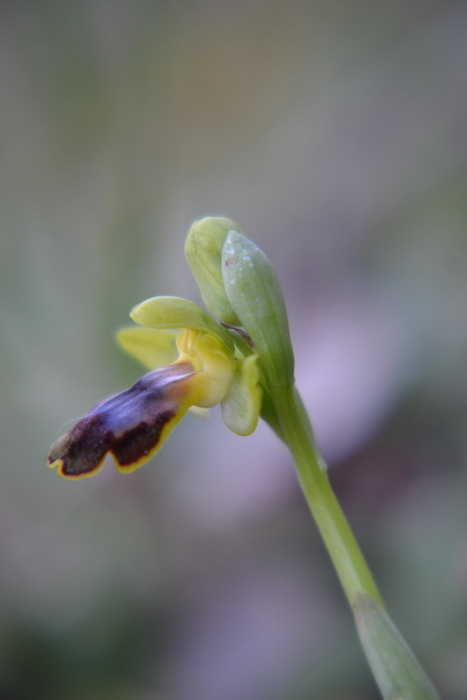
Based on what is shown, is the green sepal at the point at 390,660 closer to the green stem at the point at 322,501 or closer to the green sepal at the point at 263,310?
the green stem at the point at 322,501

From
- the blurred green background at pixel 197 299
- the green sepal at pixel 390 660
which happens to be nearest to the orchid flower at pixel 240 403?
the green sepal at pixel 390 660

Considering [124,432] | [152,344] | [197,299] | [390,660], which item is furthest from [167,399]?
[197,299]

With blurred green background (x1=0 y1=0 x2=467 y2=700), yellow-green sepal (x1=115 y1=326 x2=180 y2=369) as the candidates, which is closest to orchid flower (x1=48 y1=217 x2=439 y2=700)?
yellow-green sepal (x1=115 y1=326 x2=180 y2=369)

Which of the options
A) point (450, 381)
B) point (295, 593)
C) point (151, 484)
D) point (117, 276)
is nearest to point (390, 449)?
point (450, 381)

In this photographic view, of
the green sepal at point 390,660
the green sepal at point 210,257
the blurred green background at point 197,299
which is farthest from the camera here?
the blurred green background at point 197,299

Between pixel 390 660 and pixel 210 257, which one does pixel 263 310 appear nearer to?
pixel 210 257

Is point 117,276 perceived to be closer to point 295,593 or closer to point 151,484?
point 151,484

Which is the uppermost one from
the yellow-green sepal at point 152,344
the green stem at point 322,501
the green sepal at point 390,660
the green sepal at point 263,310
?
the yellow-green sepal at point 152,344
